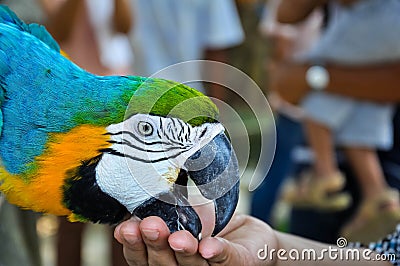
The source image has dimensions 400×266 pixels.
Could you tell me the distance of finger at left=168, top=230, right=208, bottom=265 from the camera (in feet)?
1.98

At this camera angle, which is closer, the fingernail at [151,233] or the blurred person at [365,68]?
the fingernail at [151,233]

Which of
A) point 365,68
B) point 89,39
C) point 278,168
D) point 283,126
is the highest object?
point 89,39

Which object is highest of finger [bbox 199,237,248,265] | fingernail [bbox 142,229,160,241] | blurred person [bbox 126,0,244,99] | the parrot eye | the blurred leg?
the parrot eye

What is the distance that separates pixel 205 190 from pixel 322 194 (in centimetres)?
94

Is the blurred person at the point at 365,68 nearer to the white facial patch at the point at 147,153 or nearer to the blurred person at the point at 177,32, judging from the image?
the blurred person at the point at 177,32

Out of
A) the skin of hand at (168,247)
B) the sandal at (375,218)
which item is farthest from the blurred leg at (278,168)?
the skin of hand at (168,247)

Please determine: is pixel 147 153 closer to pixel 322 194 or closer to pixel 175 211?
pixel 175 211

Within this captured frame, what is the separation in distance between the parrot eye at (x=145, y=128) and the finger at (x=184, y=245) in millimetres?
103

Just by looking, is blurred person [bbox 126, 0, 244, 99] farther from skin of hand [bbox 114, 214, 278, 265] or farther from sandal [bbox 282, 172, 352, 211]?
skin of hand [bbox 114, 214, 278, 265]

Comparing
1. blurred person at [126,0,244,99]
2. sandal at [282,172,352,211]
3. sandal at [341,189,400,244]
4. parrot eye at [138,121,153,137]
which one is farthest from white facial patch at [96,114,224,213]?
blurred person at [126,0,244,99]

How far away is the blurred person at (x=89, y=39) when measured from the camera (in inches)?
56.9

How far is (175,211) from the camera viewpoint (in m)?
0.63

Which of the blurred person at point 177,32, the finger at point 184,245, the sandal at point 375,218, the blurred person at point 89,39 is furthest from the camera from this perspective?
the blurred person at point 177,32

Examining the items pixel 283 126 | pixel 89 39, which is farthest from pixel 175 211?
pixel 283 126
